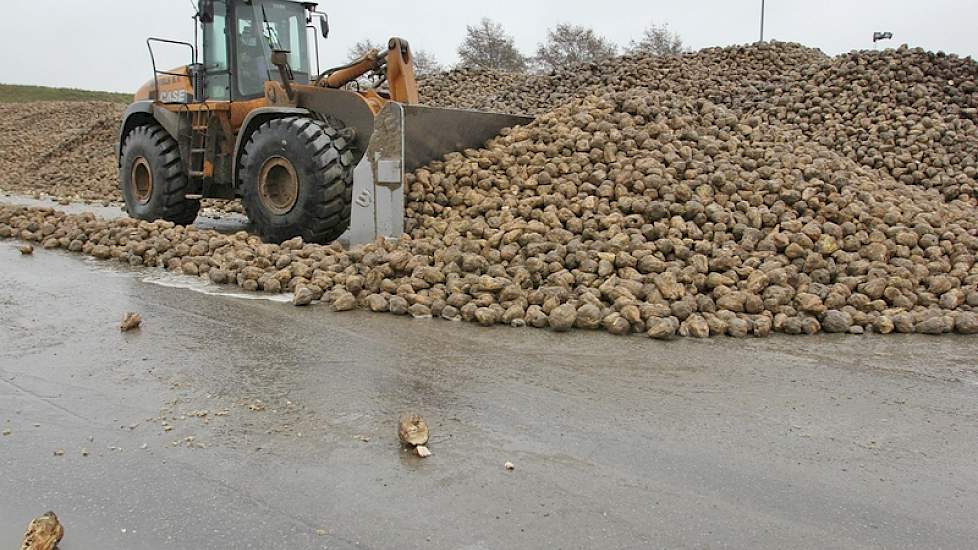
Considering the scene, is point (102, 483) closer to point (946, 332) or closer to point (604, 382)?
point (604, 382)

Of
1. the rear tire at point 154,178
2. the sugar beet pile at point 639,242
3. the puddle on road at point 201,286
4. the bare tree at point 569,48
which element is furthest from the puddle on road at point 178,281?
the bare tree at point 569,48

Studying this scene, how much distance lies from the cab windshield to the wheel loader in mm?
10

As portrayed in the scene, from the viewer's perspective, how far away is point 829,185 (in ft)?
20.0

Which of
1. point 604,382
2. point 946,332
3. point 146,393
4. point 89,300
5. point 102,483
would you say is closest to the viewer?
point 102,483

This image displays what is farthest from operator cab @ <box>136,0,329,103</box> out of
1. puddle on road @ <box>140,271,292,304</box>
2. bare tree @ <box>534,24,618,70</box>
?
bare tree @ <box>534,24,618,70</box>

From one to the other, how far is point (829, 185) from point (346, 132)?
4.08m

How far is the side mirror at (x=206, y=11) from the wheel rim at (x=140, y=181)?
6.31 feet

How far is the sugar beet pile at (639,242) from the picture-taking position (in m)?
4.95

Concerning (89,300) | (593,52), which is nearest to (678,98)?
(89,300)

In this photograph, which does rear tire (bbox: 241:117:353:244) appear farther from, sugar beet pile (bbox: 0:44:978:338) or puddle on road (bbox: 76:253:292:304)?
puddle on road (bbox: 76:253:292:304)

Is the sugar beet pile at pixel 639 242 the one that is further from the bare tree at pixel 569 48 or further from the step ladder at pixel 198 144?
the bare tree at pixel 569 48

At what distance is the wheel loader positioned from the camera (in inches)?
259

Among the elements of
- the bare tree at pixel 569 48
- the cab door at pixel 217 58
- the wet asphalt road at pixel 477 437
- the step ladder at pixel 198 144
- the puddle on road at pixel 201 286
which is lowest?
the wet asphalt road at pixel 477 437

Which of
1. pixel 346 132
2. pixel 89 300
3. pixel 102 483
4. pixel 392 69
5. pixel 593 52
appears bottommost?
pixel 102 483
